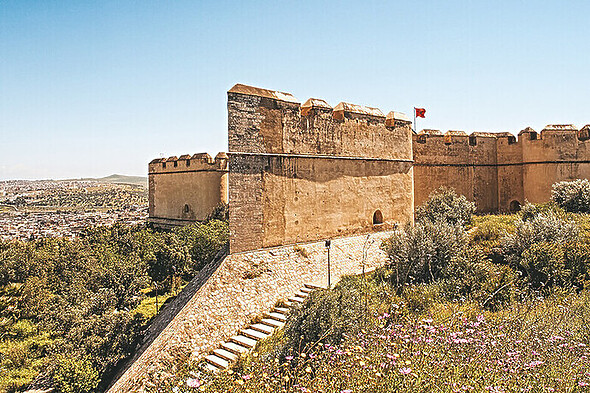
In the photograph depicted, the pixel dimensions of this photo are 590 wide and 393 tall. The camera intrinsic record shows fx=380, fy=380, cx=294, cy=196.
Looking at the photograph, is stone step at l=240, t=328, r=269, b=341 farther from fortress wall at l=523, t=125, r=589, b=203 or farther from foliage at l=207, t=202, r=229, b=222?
fortress wall at l=523, t=125, r=589, b=203

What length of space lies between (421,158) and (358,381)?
13.6m

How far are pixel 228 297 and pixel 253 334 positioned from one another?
1025mm

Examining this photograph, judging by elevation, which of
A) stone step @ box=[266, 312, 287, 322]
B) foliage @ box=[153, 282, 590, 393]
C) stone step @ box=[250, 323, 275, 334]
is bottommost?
stone step @ box=[250, 323, 275, 334]

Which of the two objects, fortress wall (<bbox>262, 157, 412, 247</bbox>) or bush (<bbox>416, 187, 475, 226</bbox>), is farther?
bush (<bbox>416, 187, 475, 226</bbox>)

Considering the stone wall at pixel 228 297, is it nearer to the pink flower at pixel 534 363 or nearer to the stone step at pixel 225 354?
the stone step at pixel 225 354

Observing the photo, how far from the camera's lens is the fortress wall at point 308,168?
30.8ft

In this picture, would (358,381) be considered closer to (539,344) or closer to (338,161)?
(539,344)

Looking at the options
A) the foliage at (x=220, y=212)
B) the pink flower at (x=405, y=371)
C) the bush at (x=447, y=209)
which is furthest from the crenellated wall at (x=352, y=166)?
the foliage at (x=220, y=212)

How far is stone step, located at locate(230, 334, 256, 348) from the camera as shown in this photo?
808 cm

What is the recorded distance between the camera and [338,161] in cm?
1126

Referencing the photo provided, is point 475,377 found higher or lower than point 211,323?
higher

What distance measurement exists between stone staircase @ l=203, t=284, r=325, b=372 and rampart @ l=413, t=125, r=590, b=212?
936cm

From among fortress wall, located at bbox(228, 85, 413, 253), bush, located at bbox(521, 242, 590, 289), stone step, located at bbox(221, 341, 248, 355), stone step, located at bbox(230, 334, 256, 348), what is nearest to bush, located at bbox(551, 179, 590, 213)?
bush, located at bbox(521, 242, 590, 289)

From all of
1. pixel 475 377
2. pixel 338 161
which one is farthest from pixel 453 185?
pixel 475 377
